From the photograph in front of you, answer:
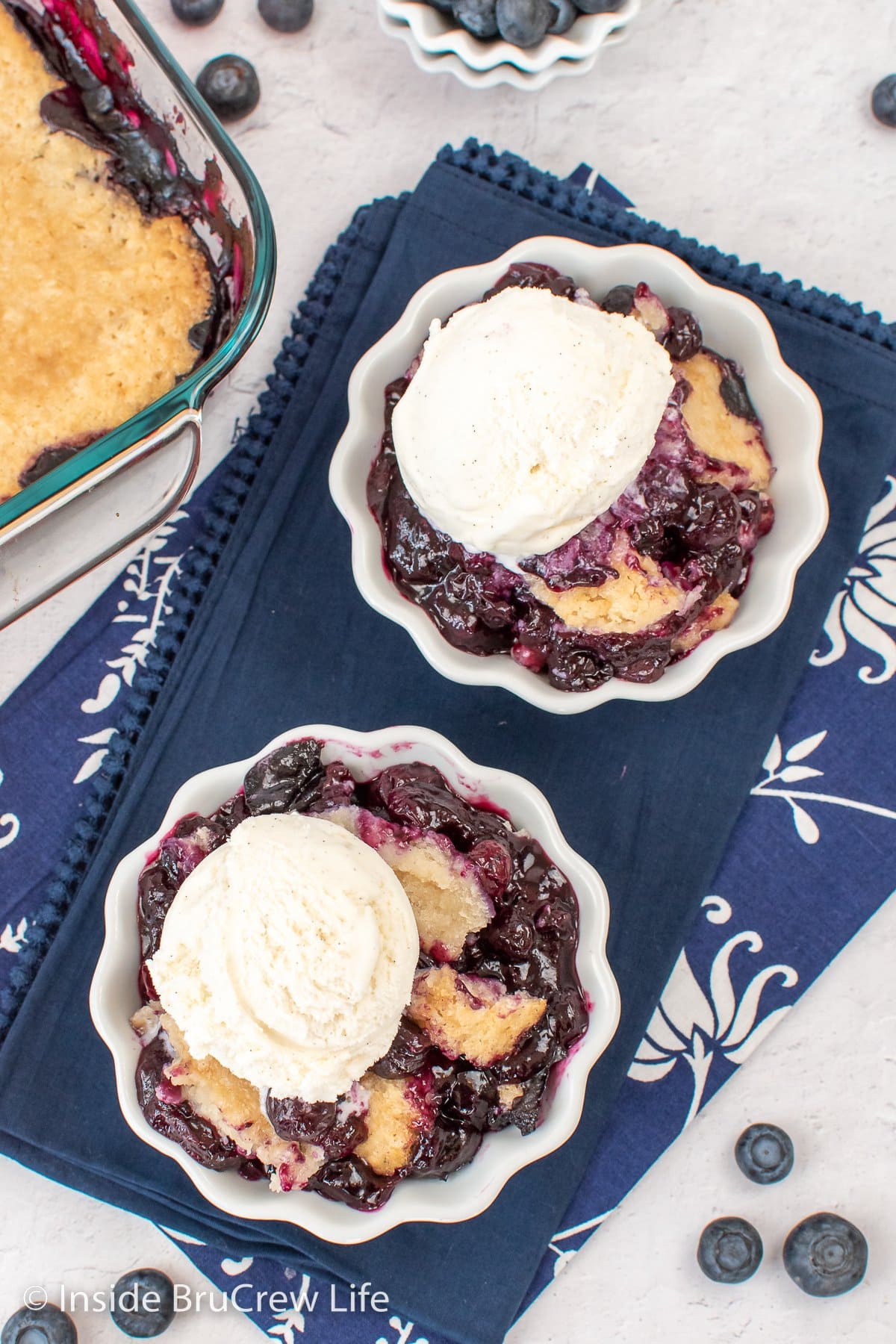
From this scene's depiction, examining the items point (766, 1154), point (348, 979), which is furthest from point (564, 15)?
point (766, 1154)

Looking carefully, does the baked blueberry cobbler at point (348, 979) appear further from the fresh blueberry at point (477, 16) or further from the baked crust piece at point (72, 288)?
the fresh blueberry at point (477, 16)

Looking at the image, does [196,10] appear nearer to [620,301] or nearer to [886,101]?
[620,301]

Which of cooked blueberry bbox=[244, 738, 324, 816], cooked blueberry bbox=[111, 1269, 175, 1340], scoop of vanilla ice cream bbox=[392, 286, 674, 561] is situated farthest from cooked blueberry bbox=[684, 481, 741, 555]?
cooked blueberry bbox=[111, 1269, 175, 1340]

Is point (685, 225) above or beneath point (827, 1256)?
above

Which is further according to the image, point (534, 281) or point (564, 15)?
point (564, 15)

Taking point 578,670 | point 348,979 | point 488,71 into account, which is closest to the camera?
point 348,979

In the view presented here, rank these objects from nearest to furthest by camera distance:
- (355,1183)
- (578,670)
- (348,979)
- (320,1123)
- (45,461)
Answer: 1. (348,979)
2. (320,1123)
3. (355,1183)
4. (578,670)
5. (45,461)

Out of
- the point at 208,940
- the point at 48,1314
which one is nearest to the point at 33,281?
the point at 208,940
